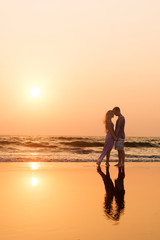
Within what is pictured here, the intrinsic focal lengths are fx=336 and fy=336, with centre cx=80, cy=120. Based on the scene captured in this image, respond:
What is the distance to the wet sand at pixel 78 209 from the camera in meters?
4.03

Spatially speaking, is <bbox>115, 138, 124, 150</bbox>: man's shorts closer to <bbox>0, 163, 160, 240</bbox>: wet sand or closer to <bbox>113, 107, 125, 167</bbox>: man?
<bbox>113, 107, 125, 167</bbox>: man

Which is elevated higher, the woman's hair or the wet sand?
the woman's hair

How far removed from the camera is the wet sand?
4031 millimetres

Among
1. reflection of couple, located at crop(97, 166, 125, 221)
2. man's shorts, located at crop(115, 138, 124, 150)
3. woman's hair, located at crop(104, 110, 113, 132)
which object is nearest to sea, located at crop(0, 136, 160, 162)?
woman's hair, located at crop(104, 110, 113, 132)

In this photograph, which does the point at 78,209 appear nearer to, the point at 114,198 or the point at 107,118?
the point at 114,198

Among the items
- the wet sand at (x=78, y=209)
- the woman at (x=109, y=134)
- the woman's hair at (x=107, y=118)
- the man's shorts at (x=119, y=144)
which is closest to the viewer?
the wet sand at (x=78, y=209)

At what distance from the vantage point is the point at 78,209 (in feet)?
17.4

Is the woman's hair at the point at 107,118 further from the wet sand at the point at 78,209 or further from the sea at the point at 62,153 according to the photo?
the wet sand at the point at 78,209

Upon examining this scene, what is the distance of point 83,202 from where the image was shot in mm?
5828

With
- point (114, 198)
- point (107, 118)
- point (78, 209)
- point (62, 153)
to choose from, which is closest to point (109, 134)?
point (107, 118)

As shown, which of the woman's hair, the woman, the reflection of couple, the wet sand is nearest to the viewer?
the wet sand

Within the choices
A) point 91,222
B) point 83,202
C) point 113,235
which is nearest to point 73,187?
point 83,202

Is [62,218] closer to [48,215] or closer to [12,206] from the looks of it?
[48,215]

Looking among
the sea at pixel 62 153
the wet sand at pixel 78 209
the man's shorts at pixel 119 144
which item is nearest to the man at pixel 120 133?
the man's shorts at pixel 119 144
